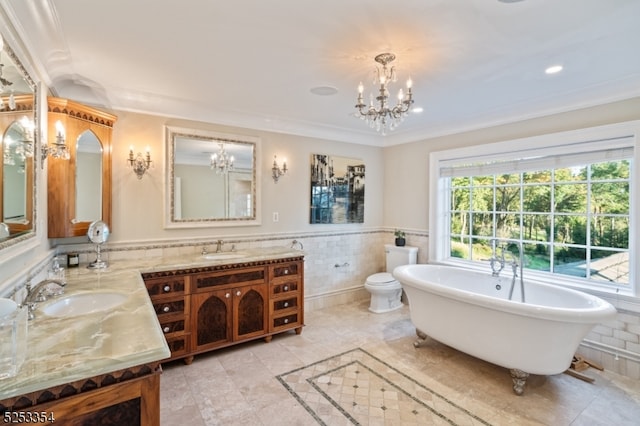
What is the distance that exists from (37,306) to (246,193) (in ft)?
7.43

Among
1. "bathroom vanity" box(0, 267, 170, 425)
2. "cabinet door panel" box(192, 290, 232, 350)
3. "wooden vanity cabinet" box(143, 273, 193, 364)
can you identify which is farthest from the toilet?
"bathroom vanity" box(0, 267, 170, 425)

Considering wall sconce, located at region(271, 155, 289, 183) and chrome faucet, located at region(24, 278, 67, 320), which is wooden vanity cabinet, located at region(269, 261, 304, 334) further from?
chrome faucet, located at region(24, 278, 67, 320)

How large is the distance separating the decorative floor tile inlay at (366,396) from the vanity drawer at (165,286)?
3.74 feet

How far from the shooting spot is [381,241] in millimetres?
4922

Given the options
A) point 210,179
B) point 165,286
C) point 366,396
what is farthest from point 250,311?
point 210,179

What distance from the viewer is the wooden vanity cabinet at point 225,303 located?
2730 millimetres

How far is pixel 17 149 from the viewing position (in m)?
1.63

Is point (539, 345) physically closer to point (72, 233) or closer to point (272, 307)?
point (272, 307)

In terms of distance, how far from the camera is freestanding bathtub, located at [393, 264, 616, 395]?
2221mm

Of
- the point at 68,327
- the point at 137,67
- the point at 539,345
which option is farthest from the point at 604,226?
the point at 137,67

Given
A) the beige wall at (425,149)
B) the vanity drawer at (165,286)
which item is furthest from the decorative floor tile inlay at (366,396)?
the beige wall at (425,149)

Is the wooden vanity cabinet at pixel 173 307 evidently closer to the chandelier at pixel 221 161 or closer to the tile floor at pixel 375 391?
the tile floor at pixel 375 391

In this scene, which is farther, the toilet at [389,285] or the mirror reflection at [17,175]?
the toilet at [389,285]

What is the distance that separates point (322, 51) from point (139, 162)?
6.73 feet
